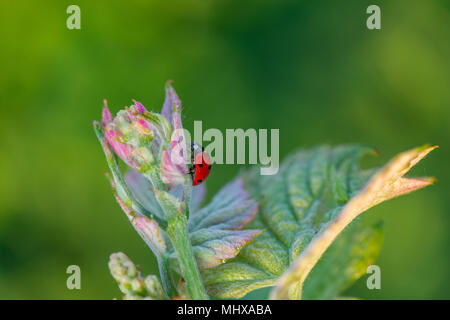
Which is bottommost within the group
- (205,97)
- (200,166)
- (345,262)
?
(345,262)

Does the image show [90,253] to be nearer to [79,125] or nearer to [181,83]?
[79,125]

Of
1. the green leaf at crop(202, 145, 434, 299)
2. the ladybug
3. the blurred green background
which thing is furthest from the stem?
the blurred green background

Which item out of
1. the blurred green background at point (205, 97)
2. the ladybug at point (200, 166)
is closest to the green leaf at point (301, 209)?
the ladybug at point (200, 166)

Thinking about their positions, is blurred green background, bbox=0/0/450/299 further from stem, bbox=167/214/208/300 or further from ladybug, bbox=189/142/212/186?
stem, bbox=167/214/208/300

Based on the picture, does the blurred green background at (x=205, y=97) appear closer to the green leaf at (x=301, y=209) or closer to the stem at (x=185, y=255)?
the green leaf at (x=301, y=209)

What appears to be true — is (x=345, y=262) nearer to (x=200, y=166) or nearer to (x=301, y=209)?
(x=301, y=209)

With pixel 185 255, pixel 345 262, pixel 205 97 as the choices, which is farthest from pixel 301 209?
pixel 205 97
